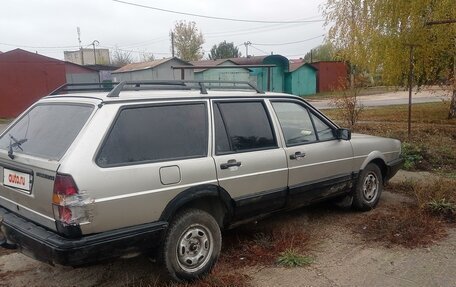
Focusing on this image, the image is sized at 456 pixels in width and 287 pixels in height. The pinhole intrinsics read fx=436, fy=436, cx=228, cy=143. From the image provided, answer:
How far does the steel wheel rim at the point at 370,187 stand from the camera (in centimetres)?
557

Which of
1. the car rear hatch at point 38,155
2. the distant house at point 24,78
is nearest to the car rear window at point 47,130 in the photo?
the car rear hatch at point 38,155

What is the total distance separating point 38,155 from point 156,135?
35.8 inches

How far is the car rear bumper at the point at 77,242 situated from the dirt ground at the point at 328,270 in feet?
1.75

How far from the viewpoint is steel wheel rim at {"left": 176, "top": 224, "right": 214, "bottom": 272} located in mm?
3602

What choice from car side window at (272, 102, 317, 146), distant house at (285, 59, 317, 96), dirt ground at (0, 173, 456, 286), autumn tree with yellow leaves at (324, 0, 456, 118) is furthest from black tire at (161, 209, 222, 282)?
distant house at (285, 59, 317, 96)

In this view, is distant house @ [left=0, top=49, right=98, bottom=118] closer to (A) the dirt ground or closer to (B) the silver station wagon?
(A) the dirt ground

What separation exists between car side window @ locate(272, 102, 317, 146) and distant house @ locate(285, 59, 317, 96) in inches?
1172

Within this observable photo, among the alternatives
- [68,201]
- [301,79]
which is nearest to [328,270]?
[68,201]

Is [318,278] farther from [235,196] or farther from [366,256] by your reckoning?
[235,196]

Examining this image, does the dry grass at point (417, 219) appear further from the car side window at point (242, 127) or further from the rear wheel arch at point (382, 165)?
the car side window at point (242, 127)

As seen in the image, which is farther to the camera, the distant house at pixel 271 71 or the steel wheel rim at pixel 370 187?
the distant house at pixel 271 71

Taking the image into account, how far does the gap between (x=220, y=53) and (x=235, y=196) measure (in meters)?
62.9

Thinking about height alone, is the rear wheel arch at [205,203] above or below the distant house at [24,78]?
below

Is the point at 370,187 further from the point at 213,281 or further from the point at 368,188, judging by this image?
the point at 213,281
